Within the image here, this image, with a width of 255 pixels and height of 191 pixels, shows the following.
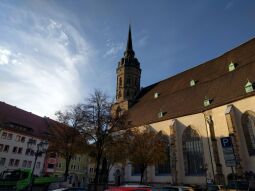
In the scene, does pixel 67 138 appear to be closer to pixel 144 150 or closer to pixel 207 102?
pixel 144 150

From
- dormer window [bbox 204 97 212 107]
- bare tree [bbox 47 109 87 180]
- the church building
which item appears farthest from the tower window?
bare tree [bbox 47 109 87 180]

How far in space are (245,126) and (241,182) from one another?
652 centimetres

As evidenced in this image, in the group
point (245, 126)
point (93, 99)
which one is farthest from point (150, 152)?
point (245, 126)

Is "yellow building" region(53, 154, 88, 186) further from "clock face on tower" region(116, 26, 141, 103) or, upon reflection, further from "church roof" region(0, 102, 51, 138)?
"clock face on tower" region(116, 26, 141, 103)

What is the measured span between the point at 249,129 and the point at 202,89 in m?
8.84

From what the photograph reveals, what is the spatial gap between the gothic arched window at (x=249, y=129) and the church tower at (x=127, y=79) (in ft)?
75.8

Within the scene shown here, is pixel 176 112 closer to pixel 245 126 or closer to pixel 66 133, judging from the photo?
pixel 245 126

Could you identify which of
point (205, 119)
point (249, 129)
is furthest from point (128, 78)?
point (249, 129)

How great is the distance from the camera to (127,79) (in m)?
44.8

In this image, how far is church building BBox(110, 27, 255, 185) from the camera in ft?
70.2

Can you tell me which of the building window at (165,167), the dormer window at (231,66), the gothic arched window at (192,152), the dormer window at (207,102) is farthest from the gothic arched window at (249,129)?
the building window at (165,167)

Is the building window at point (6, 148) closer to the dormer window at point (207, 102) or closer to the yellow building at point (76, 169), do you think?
the yellow building at point (76, 169)

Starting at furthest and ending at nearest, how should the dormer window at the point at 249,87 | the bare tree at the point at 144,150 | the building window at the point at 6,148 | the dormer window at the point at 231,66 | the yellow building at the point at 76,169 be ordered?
the yellow building at the point at 76,169 → the building window at the point at 6,148 → the dormer window at the point at 231,66 → the bare tree at the point at 144,150 → the dormer window at the point at 249,87

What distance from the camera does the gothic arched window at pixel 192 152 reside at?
2468 centimetres
